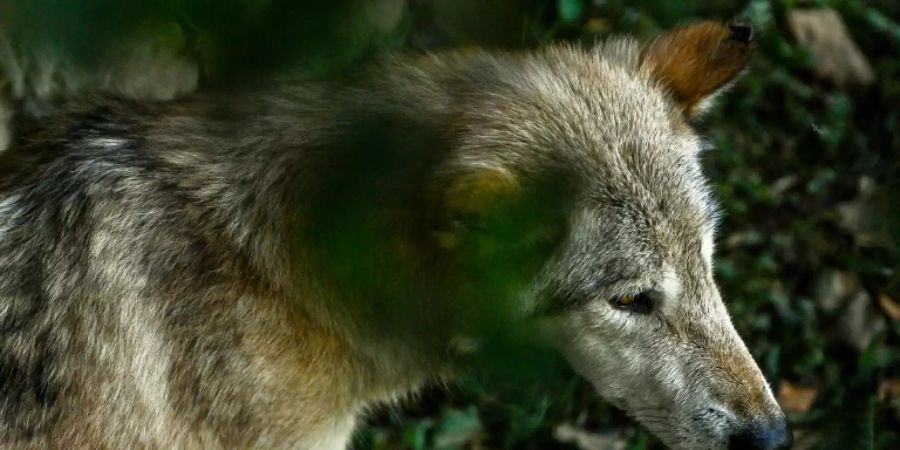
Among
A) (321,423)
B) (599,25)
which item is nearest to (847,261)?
(599,25)

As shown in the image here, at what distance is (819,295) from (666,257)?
255 cm

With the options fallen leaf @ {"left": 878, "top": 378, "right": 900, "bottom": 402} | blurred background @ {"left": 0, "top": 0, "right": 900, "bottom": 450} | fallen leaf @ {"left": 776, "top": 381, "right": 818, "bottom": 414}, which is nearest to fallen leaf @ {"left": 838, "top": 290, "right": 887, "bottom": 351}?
blurred background @ {"left": 0, "top": 0, "right": 900, "bottom": 450}

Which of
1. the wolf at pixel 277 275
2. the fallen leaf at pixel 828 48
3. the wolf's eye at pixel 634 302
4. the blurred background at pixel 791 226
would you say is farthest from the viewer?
the fallen leaf at pixel 828 48

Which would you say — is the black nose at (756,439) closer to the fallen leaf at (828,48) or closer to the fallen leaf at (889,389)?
the fallen leaf at (889,389)

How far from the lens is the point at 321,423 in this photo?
3.19 meters

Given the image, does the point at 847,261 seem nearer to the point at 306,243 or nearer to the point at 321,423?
the point at 321,423

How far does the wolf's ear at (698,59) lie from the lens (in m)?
3.43

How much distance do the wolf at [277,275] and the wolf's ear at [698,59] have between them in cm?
19

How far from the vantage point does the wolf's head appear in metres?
2.91

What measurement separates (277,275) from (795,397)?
2903 mm

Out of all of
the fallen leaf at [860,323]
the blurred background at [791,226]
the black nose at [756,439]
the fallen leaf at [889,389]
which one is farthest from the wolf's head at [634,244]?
the fallen leaf at [860,323]

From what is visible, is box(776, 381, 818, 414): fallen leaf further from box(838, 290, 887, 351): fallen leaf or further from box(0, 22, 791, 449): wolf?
box(0, 22, 791, 449): wolf

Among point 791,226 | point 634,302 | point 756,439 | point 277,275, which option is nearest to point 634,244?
point 634,302

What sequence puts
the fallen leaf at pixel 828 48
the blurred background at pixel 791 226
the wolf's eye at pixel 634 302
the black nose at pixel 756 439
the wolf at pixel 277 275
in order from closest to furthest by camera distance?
the wolf at pixel 277 275 < the wolf's eye at pixel 634 302 < the black nose at pixel 756 439 < the blurred background at pixel 791 226 < the fallen leaf at pixel 828 48
